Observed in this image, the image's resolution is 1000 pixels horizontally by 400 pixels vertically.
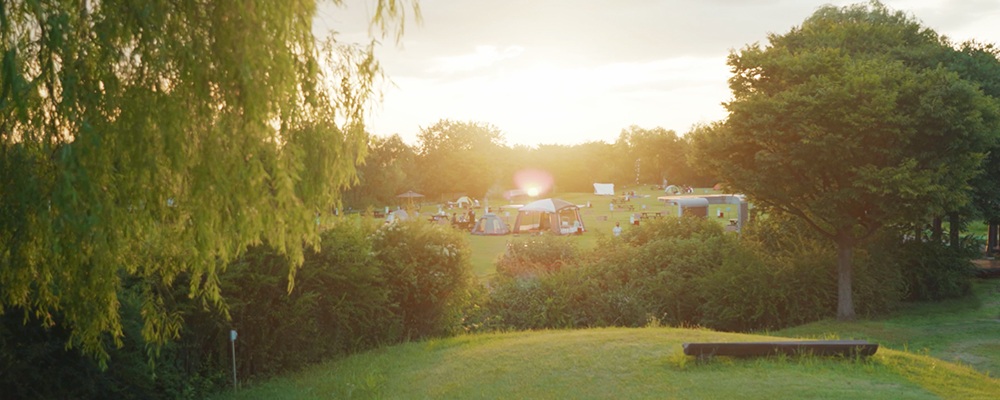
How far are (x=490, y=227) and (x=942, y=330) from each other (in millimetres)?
25788

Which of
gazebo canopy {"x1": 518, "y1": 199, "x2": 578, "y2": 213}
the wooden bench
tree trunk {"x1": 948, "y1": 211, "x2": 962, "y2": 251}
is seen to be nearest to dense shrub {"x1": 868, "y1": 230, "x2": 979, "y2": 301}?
tree trunk {"x1": 948, "y1": 211, "x2": 962, "y2": 251}

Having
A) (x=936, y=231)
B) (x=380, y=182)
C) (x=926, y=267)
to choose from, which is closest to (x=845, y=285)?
(x=926, y=267)

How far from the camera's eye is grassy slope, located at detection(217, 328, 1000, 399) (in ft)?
22.0

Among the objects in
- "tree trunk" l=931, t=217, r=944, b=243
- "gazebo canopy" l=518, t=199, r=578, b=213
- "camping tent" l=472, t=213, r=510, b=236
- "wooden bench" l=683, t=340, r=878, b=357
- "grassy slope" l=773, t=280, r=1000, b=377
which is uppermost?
"gazebo canopy" l=518, t=199, r=578, b=213

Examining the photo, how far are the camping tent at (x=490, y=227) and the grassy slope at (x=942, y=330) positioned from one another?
22.5m

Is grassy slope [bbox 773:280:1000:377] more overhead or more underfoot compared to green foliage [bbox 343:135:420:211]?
more underfoot

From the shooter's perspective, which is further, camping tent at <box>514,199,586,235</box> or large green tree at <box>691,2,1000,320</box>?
camping tent at <box>514,199,586,235</box>

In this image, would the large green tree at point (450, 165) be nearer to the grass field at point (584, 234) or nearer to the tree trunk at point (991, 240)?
the grass field at point (584, 234)

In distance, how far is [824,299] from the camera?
1603 cm

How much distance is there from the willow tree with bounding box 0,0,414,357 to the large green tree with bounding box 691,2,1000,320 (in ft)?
40.4

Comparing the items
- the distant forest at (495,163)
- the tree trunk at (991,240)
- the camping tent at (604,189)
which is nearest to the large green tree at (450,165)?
the distant forest at (495,163)

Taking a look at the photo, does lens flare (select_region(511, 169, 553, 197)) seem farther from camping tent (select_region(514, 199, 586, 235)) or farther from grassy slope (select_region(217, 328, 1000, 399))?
grassy slope (select_region(217, 328, 1000, 399))

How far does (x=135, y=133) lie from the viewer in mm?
3807

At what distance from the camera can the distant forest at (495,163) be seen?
6688 cm
